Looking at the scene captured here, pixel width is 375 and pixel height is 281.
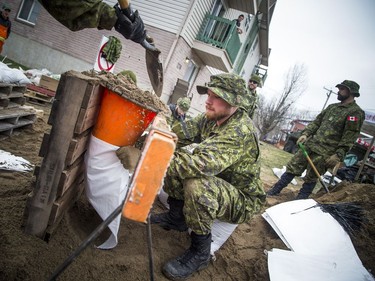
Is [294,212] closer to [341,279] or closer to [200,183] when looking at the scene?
[341,279]

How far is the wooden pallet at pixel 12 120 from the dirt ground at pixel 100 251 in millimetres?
131

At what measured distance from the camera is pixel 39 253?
1494 millimetres

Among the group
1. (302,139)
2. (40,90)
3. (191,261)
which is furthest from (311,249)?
(40,90)

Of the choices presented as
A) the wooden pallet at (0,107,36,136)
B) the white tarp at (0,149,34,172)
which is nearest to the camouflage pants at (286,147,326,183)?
the white tarp at (0,149,34,172)

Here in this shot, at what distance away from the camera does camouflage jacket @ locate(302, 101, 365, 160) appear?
3.65m

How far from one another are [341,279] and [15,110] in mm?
3947

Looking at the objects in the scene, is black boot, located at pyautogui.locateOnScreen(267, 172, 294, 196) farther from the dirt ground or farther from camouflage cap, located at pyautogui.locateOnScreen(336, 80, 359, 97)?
camouflage cap, located at pyautogui.locateOnScreen(336, 80, 359, 97)

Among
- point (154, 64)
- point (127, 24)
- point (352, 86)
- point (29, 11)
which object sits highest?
point (352, 86)

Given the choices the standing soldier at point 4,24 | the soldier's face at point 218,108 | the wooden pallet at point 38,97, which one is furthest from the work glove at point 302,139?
the standing soldier at point 4,24

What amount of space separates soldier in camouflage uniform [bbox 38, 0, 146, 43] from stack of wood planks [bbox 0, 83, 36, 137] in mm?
1457

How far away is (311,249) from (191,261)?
128 cm

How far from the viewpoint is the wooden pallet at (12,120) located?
8.96 ft

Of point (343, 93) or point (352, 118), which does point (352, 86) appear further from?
point (352, 118)

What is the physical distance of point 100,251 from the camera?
172 cm
